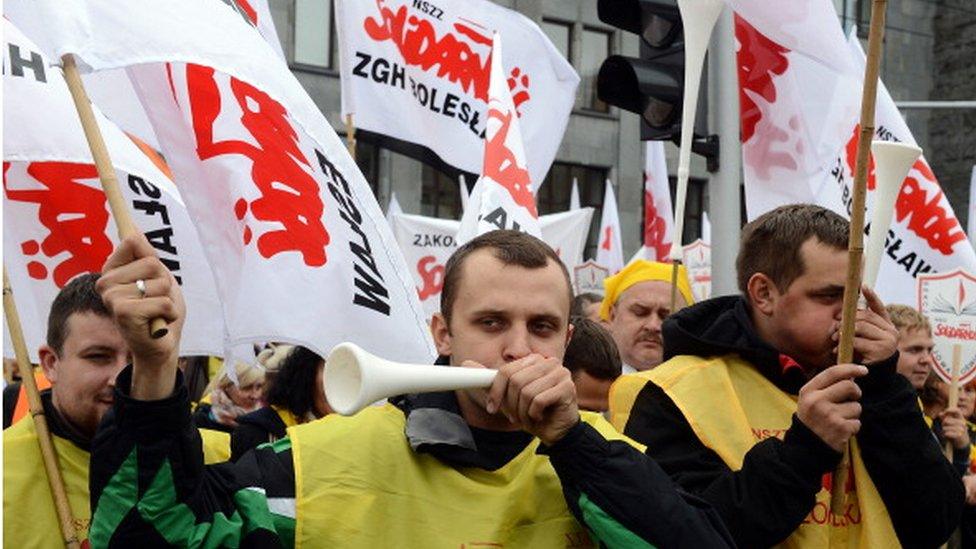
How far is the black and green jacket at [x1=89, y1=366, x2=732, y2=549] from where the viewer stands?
8.41 feet

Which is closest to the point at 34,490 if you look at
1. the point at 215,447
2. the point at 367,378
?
the point at 215,447

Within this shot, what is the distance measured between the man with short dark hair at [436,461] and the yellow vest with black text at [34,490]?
0.80m

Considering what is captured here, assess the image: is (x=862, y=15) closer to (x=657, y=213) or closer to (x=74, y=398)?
(x=657, y=213)

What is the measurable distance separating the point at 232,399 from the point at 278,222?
2291 mm

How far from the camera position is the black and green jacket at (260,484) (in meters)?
2.56

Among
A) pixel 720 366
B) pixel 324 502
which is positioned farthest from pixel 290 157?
pixel 324 502

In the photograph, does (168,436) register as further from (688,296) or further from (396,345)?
(688,296)

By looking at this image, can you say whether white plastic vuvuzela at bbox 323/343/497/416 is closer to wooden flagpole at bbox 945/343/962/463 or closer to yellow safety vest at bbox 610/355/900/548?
yellow safety vest at bbox 610/355/900/548

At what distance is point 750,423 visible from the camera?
11.5 feet

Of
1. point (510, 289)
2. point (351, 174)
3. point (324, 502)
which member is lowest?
point (324, 502)

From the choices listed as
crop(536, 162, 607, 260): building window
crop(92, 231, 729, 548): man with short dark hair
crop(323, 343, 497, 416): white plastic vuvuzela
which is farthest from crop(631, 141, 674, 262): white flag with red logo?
crop(536, 162, 607, 260): building window

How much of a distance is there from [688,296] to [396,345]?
2711 mm

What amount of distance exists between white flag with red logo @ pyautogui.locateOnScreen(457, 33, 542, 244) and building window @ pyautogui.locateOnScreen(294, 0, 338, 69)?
19597 millimetres

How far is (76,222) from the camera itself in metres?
4.88
